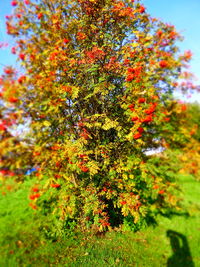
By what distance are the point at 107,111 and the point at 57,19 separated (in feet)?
8.40

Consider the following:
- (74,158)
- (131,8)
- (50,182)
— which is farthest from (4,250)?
(131,8)

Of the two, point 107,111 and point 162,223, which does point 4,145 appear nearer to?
point 107,111

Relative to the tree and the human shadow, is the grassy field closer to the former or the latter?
the human shadow

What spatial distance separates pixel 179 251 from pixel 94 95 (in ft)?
14.3

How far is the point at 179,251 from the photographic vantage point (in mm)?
4367

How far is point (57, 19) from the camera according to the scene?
4398 mm

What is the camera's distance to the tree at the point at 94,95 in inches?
153

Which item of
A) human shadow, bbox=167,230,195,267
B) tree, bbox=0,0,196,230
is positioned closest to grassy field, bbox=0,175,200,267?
human shadow, bbox=167,230,195,267

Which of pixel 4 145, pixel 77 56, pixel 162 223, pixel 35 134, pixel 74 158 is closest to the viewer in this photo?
pixel 4 145

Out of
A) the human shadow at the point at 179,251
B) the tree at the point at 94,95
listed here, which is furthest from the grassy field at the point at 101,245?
the tree at the point at 94,95

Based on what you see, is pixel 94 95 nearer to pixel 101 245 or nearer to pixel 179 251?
pixel 101 245

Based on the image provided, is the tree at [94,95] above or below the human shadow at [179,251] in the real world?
above

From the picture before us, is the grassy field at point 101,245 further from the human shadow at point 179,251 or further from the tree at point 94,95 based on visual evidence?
the tree at point 94,95

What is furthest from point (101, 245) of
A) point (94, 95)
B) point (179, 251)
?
point (94, 95)
